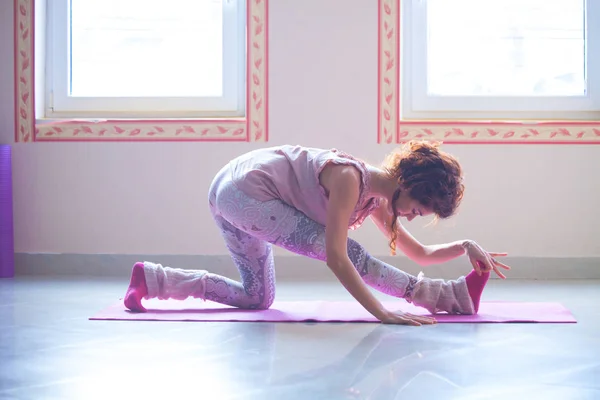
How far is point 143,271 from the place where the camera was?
2.58m

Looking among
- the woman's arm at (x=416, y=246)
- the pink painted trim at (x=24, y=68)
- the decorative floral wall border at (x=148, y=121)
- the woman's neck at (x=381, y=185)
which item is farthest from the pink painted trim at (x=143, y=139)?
the woman's neck at (x=381, y=185)

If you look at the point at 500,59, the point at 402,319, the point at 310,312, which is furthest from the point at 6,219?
the point at 500,59

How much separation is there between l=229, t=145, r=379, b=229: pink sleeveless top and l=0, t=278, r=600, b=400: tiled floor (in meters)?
0.37

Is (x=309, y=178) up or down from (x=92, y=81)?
down

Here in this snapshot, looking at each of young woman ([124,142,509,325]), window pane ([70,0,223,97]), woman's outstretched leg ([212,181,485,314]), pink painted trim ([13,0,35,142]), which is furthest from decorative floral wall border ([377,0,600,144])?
pink painted trim ([13,0,35,142])

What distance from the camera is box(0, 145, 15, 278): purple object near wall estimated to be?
3725mm

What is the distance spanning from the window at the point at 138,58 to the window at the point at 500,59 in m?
0.93

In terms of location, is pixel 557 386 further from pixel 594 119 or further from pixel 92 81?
pixel 92 81

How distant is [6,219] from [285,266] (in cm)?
138

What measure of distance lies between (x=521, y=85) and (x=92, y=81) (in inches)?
87.7

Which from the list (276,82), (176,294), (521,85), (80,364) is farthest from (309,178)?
(521,85)

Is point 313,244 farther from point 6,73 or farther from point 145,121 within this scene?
point 6,73

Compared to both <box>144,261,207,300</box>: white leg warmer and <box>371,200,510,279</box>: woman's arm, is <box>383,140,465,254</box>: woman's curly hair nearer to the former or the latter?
<box>371,200,510,279</box>: woman's arm

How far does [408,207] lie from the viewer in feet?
7.47
